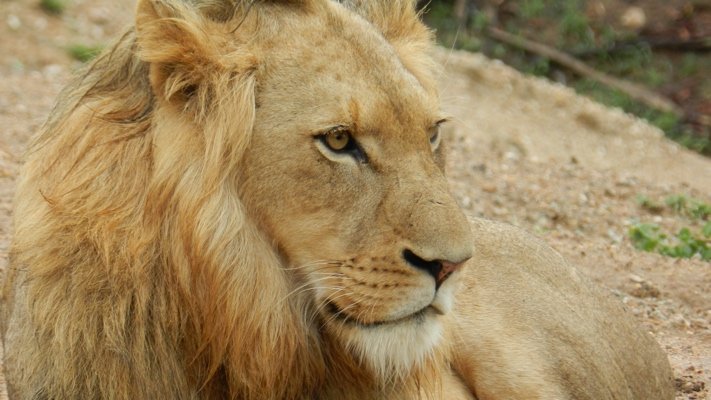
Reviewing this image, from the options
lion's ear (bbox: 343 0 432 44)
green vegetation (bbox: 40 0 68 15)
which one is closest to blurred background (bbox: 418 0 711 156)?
green vegetation (bbox: 40 0 68 15)

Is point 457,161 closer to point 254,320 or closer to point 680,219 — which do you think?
point 680,219

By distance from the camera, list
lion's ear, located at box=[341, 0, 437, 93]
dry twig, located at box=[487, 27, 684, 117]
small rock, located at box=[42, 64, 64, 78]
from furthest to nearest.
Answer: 1. dry twig, located at box=[487, 27, 684, 117]
2. small rock, located at box=[42, 64, 64, 78]
3. lion's ear, located at box=[341, 0, 437, 93]

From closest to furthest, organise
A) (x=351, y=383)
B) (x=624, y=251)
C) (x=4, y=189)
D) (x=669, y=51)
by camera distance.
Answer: (x=351, y=383)
(x=4, y=189)
(x=624, y=251)
(x=669, y=51)

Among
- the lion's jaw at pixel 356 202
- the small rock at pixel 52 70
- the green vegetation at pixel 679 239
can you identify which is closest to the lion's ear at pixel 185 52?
the lion's jaw at pixel 356 202

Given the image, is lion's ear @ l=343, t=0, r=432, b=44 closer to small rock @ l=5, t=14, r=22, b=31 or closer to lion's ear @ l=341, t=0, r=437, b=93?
lion's ear @ l=341, t=0, r=437, b=93

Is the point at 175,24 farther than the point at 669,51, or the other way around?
the point at 669,51

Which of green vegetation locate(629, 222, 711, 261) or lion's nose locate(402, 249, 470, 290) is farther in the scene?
green vegetation locate(629, 222, 711, 261)

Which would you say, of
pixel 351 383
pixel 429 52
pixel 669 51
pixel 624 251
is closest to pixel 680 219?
pixel 624 251

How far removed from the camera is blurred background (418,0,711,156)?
469 inches

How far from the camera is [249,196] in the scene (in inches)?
117

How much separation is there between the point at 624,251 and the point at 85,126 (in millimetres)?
3965

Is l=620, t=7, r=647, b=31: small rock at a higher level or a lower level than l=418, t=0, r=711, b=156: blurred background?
higher

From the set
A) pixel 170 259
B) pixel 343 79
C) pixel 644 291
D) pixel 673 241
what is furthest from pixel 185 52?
pixel 673 241

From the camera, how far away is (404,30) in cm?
356
